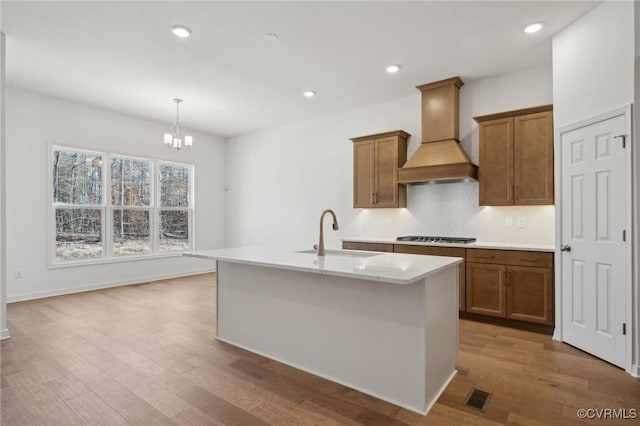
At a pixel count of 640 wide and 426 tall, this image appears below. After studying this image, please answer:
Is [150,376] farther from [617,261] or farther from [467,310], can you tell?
[617,261]

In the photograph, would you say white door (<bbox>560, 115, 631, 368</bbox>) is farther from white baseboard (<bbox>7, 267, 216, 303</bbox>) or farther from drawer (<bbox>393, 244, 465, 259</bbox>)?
white baseboard (<bbox>7, 267, 216, 303</bbox>)

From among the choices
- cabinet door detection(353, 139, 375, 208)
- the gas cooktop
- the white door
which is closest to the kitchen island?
the white door

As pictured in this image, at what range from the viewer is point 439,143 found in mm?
4391

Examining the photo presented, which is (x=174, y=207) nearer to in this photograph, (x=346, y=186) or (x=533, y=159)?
(x=346, y=186)

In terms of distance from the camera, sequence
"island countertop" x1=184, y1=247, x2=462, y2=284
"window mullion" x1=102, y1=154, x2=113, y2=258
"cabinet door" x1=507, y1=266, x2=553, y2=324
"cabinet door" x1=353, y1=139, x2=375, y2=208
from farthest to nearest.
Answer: "window mullion" x1=102, y1=154, x2=113, y2=258
"cabinet door" x1=353, y1=139, x2=375, y2=208
"cabinet door" x1=507, y1=266, x2=553, y2=324
"island countertop" x1=184, y1=247, x2=462, y2=284

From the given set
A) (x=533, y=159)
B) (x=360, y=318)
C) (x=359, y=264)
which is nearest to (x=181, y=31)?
(x=359, y=264)

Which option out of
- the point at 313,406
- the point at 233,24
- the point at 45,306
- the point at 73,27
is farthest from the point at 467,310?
the point at 45,306

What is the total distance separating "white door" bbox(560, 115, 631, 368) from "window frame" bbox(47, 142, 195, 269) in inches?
248

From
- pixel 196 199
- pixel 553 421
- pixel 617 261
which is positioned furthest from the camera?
pixel 196 199

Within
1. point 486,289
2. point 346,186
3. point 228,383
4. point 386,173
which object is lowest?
point 228,383

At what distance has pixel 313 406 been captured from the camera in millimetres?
2131

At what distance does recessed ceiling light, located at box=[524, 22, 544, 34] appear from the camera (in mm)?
3098

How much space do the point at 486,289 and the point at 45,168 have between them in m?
6.31

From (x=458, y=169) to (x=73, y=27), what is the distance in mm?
4296
